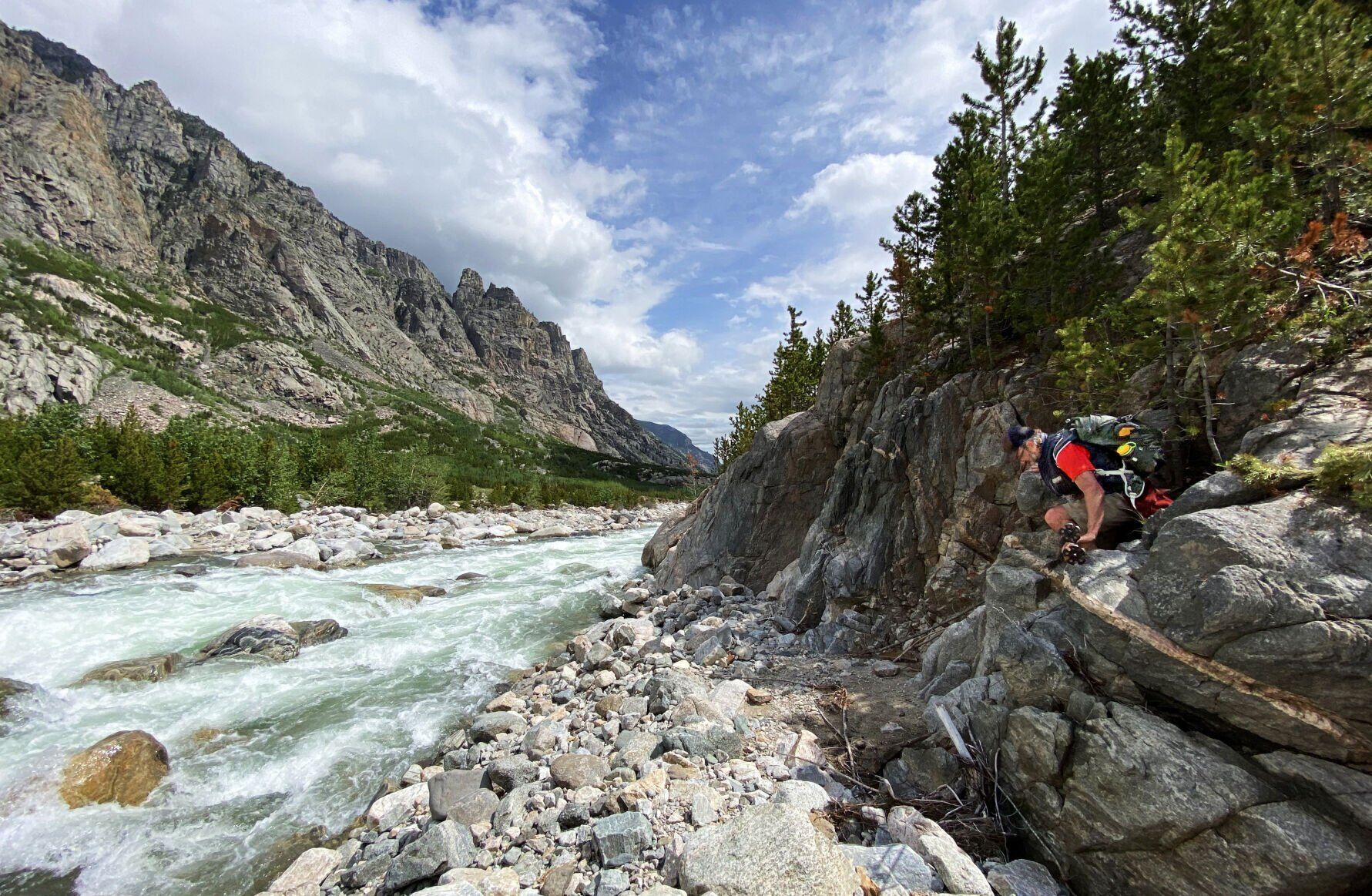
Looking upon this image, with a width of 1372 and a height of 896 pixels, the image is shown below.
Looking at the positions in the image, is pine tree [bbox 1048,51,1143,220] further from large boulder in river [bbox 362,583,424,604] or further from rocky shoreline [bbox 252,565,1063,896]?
large boulder in river [bbox 362,583,424,604]

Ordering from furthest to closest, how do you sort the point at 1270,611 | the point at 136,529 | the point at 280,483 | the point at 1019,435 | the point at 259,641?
the point at 280,483 → the point at 136,529 → the point at 259,641 → the point at 1019,435 → the point at 1270,611

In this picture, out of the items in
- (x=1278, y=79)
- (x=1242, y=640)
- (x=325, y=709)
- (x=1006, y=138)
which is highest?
(x=1006, y=138)

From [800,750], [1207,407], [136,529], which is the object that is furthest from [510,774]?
[136,529]

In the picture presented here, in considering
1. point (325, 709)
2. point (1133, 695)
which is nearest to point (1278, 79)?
point (1133, 695)

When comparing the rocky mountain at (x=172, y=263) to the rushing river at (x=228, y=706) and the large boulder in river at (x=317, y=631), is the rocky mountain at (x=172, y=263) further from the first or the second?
the large boulder in river at (x=317, y=631)

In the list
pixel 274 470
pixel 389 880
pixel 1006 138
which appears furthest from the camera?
pixel 274 470

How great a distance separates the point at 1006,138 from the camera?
62.0ft

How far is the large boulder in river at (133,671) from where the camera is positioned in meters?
11.2

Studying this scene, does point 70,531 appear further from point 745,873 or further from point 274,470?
point 745,873

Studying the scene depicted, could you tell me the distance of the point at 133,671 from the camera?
11352mm

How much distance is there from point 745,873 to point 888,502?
9701mm

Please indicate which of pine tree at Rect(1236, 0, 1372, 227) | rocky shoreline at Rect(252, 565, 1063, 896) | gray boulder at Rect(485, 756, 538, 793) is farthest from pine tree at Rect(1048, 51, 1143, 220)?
gray boulder at Rect(485, 756, 538, 793)

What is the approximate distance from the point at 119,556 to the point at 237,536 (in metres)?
6.81

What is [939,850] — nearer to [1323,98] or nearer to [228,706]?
[1323,98]
